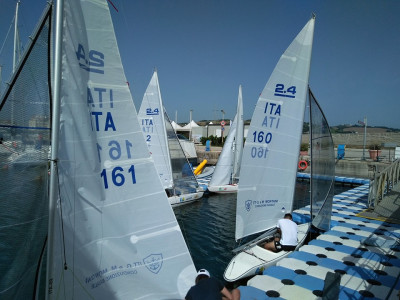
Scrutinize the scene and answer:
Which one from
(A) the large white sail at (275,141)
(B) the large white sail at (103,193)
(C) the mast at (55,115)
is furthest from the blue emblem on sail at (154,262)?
(A) the large white sail at (275,141)

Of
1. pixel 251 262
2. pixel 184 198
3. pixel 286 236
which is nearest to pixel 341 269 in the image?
pixel 286 236

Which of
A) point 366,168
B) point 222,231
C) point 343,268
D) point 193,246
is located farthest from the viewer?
point 366,168

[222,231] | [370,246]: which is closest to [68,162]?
[370,246]

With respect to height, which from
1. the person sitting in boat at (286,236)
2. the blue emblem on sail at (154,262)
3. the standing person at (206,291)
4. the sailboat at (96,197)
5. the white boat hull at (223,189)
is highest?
the sailboat at (96,197)

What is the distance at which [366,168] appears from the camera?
957 inches

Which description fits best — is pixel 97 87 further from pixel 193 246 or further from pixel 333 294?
pixel 193 246

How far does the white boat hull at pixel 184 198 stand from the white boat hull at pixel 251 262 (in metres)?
6.60

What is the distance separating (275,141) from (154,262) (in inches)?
196

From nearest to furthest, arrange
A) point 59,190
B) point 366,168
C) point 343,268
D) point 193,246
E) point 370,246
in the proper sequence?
point 59,190
point 343,268
point 370,246
point 193,246
point 366,168

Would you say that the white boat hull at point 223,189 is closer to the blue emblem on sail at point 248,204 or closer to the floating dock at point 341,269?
the floating dock at point 341,269

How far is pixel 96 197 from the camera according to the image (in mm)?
3441

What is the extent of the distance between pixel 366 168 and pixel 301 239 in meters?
20.0

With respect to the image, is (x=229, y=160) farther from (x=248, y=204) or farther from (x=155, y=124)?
(x=248, y=204)

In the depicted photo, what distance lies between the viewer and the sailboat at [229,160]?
55.5 ft
